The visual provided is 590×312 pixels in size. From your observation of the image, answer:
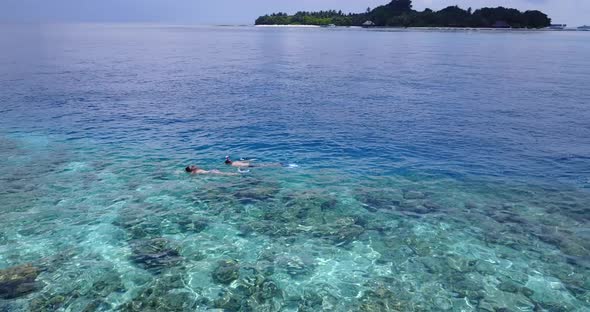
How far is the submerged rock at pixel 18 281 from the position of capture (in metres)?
17.0

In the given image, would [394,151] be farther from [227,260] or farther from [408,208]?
[227,260]

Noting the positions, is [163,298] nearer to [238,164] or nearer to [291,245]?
[291,245]

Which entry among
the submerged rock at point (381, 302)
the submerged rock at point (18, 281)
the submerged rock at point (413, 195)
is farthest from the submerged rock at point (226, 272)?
the submerged rock at point (413, 195)

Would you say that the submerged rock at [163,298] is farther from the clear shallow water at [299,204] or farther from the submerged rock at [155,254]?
the submerged rock at [155,254]

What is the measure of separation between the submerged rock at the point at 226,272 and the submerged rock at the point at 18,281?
303 inches

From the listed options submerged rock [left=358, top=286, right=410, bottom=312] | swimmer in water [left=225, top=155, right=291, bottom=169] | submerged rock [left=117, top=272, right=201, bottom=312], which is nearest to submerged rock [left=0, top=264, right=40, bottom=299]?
submerged rock [left=117, top=272, right=201, bottom=312]

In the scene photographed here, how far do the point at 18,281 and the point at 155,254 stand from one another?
571 centimetres

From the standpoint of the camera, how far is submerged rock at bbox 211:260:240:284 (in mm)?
18172

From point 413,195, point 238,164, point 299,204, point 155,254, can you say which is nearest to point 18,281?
point 155,254

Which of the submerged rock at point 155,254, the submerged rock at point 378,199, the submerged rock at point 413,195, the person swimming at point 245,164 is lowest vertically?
the submerged rock at point 155,254

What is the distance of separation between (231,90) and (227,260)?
43.6 m

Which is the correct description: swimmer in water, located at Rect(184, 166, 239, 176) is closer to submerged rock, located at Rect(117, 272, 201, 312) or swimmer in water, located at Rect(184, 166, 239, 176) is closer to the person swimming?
the person swimming

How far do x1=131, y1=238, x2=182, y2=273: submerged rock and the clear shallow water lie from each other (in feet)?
0.32

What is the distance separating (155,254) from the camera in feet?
65.1
